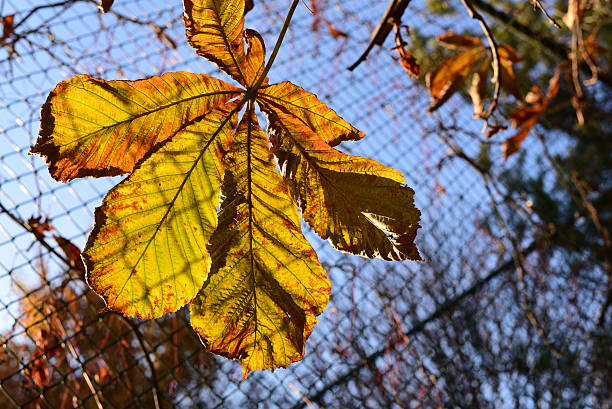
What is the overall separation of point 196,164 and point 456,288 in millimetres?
2134

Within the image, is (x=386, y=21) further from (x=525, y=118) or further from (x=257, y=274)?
(x=525, y=118)

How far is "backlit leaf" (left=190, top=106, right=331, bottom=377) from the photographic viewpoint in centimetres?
38

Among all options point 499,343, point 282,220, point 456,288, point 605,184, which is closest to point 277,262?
point 282,220

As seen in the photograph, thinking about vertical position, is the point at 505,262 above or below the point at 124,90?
above

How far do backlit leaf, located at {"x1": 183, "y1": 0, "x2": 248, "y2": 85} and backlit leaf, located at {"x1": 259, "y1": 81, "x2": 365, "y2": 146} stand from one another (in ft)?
0.10

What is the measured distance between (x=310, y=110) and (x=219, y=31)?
0.29 feet

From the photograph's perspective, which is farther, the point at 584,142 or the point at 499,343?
the point at 584,142

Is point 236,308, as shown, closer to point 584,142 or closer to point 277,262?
point 277,262

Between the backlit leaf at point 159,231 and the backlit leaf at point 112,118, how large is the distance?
0.02m

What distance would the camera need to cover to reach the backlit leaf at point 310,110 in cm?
41

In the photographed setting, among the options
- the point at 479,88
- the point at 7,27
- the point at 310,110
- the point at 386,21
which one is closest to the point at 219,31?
the point at 310,110

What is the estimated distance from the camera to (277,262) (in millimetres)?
391

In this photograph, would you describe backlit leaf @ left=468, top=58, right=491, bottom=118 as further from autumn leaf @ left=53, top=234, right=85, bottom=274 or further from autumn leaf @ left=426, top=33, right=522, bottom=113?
autumn leaf @ left=53, top=234, right=85, bottom=274

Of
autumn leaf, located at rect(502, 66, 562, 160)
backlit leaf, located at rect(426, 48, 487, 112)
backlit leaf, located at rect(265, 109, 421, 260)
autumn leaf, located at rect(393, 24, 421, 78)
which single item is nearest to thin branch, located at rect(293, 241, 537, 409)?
autumn leaf, located at rect(502, 66, 562, 160)
